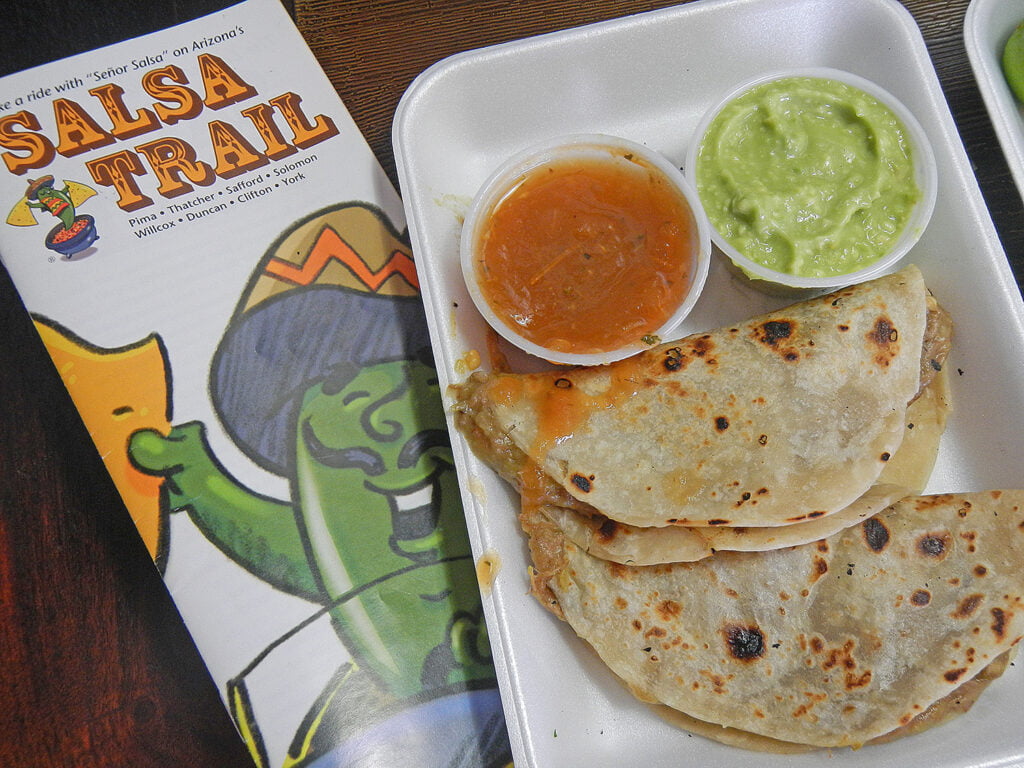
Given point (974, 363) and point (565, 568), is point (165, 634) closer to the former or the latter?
point (565, 568)

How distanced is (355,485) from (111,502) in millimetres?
685

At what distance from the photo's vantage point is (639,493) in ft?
5.41

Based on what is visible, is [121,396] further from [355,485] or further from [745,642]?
[745,642]

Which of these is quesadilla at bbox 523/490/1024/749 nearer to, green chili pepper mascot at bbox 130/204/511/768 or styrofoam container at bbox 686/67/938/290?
green chili pepper mascot at bbox 130/204/511/768

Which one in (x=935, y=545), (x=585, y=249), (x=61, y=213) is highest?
(x=61, y=213)

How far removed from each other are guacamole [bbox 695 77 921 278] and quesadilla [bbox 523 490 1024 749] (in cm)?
68

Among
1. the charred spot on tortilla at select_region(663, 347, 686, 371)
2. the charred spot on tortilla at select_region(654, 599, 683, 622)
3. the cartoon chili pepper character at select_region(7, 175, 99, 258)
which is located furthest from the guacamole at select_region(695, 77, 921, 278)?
the cartoon chili pepper character at select_region(7, 175, 99, 258)

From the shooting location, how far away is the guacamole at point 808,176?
1771 millimetres

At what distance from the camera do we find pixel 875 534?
1677mm

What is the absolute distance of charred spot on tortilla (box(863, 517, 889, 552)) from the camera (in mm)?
1670

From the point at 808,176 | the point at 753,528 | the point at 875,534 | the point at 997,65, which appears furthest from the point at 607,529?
the point at 997,65

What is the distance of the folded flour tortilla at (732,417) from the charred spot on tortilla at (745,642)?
0.27m

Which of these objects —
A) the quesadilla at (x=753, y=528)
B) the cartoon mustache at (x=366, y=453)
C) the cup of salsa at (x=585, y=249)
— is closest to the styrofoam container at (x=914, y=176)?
the cup of salsa at (x=585, y=249)

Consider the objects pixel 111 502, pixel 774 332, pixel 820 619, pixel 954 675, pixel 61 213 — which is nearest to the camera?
pixel 954 675
